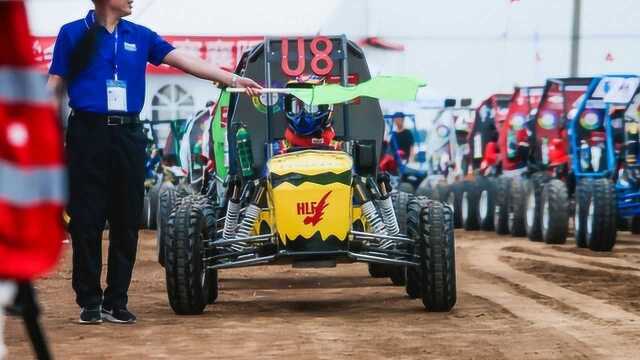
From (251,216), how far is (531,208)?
10.6 m

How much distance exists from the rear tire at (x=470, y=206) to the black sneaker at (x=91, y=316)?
49.6ft

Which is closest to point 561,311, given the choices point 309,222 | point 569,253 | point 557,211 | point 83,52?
point 309,222

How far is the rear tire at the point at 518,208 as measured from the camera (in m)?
20.8

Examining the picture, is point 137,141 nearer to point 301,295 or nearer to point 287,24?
point 301,295

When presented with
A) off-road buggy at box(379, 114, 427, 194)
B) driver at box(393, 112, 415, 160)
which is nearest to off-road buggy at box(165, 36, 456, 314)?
off-road buggy at box(379, 114, 427, 194)

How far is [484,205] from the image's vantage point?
23438mm

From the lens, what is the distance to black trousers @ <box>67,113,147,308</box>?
8.59 meters

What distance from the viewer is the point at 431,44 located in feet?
116

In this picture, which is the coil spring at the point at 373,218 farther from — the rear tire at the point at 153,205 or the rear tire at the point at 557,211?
the rear tire at the point at 153,205

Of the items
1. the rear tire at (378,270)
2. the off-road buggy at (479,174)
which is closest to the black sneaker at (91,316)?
the rear tire at (378,270)

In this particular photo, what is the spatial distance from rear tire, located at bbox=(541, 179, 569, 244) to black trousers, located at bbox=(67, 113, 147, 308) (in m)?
10.2

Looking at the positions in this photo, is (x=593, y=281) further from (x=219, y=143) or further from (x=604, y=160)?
(x=604, y=160)

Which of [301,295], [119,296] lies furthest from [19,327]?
[301,295]

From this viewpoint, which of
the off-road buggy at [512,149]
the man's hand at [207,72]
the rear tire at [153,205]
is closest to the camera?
the man's hand at [207,72]
